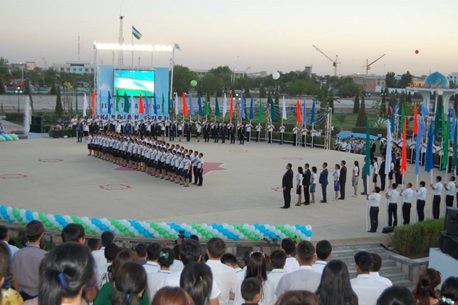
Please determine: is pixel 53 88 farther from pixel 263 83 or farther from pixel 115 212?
pixel 115 212

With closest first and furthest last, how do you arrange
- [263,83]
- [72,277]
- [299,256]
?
1. [72,277]
2. [299,256]
3. [263,83]

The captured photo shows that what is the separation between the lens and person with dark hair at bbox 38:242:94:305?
3.40m

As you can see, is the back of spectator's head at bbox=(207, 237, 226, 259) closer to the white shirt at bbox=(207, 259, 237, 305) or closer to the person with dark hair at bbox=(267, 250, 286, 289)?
the white shirt at bbox=(207, 259, 237, 305)

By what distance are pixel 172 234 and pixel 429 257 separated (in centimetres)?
551

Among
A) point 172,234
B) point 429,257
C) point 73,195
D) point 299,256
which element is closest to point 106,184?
point 73,195

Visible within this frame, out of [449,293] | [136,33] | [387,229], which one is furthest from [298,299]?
[136,33]

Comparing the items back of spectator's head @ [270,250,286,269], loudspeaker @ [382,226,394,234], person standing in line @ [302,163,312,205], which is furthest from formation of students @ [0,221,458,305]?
person standing in line @ [302,163,312,205]

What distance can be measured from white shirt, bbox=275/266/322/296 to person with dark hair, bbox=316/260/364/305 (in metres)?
0.81

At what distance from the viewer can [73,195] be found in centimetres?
1820

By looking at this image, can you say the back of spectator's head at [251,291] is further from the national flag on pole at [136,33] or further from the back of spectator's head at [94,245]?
the national flag on pole at [136,33]

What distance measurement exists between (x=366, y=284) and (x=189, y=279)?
86.5 inches

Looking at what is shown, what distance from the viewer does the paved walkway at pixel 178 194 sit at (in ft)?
51.3

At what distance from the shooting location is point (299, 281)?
5.45 meters

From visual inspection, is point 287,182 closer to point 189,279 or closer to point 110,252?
point 110,252
